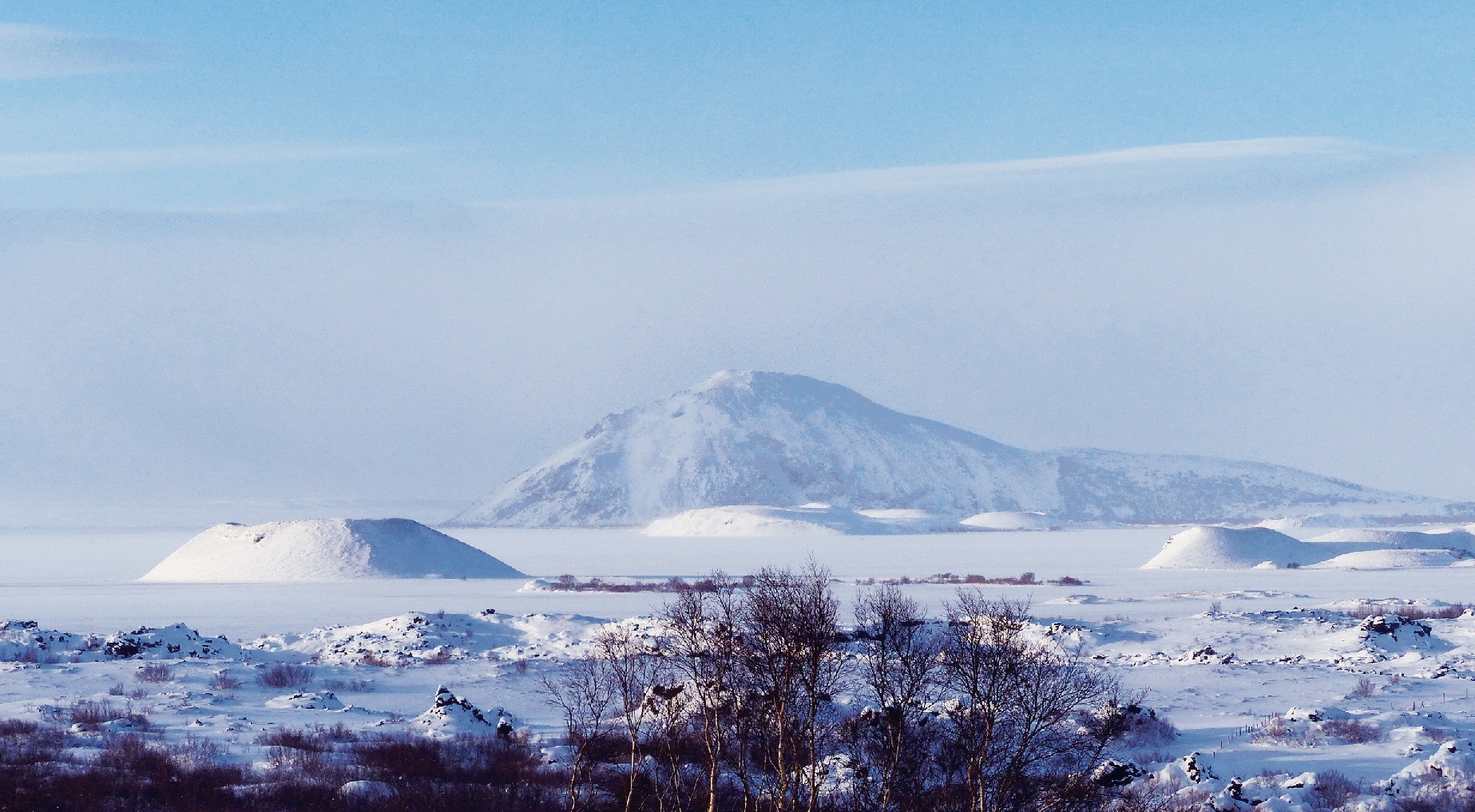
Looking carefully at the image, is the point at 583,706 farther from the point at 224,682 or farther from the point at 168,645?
the point at 168,645

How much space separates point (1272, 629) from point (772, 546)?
72128 millimetres

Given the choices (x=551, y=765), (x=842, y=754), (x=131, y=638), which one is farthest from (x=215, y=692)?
(x=842, y=754)

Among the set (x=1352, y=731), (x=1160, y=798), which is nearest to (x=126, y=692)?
(x=1160, y=798)

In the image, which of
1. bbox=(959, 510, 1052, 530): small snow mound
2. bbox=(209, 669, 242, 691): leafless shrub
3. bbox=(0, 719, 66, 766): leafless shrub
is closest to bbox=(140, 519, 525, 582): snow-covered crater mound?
bbox=(209, 669, 242, 691): leafless shrub

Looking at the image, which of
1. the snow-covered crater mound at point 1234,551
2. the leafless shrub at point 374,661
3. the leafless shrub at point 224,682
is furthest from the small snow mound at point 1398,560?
the leafless shrub at point 224,682

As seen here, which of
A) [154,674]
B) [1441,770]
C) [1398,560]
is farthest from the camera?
[1398,560]

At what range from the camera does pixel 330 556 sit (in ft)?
217

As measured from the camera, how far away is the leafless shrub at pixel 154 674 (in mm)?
27578

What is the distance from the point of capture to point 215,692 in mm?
26656

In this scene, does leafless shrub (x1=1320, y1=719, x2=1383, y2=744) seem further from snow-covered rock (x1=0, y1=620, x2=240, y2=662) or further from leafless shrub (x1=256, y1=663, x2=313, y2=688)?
snow-covered rock (x1=0, y1=620, x2=240, y2=662)

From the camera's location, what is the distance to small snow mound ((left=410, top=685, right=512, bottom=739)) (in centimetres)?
2230

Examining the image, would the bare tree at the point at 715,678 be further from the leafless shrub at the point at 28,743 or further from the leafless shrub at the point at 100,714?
the leafless shrub at the point at 100,714

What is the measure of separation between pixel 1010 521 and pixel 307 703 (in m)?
147

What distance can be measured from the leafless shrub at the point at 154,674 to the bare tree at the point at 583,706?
6.90 m
